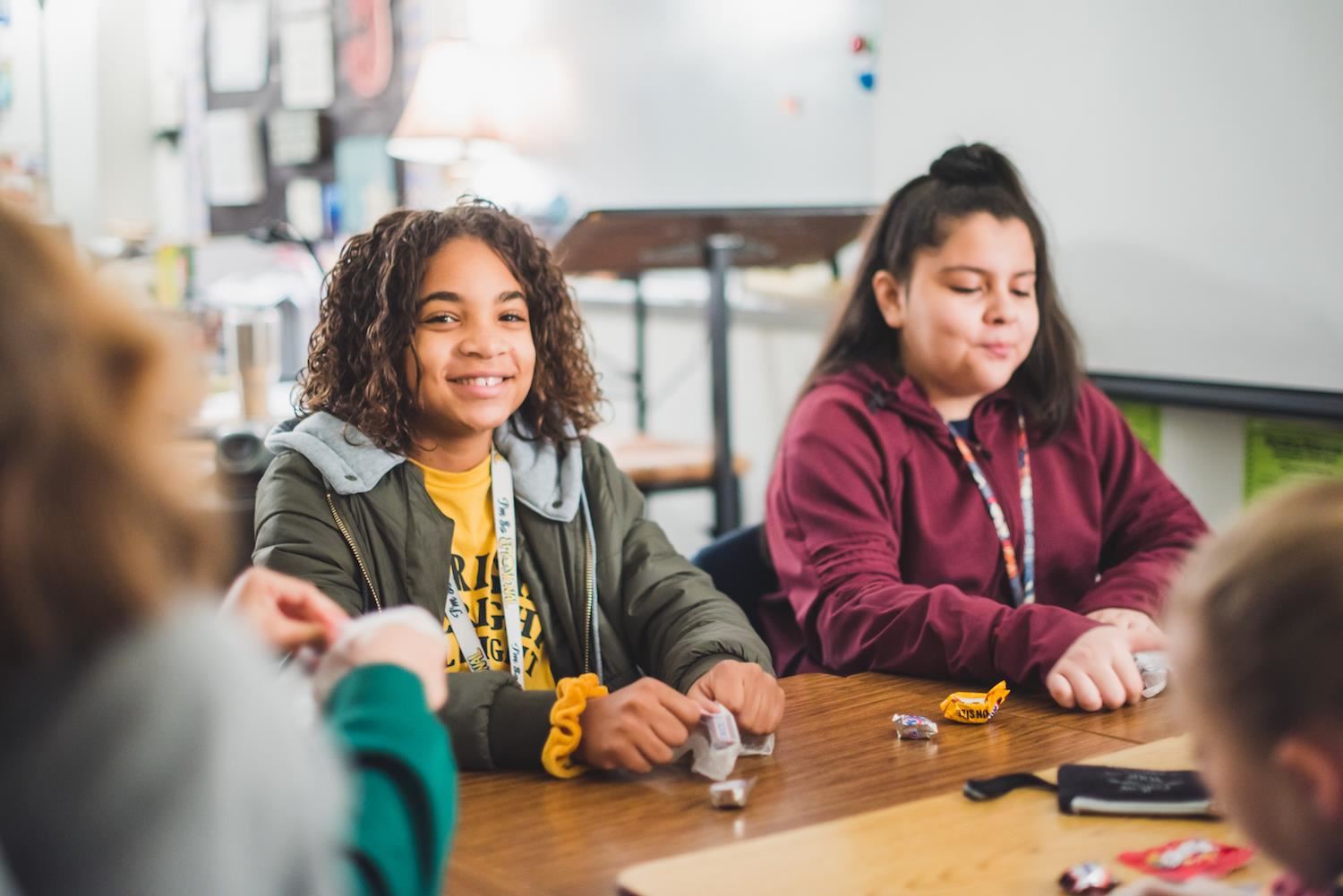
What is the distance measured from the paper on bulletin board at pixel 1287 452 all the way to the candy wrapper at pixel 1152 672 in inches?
41.7

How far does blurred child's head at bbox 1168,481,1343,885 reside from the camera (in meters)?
0.67

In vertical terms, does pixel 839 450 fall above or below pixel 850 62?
below

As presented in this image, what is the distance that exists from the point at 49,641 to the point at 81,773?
6 cm

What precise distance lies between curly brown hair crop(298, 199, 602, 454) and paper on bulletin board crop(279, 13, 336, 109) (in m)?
5.16

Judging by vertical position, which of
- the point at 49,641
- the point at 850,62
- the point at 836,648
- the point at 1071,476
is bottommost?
the point at 836,648

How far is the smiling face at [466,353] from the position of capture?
1694 mm

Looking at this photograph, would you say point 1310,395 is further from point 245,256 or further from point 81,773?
point 245,256

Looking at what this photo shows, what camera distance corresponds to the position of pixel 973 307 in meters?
2.03

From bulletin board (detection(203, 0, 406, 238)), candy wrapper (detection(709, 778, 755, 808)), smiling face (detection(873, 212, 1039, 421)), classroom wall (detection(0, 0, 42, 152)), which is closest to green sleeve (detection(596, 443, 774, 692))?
candy wrapper (detection(709, 778, 755, 808))

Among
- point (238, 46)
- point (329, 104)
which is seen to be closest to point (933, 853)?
point (329, 104)

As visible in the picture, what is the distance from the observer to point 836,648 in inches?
71.5

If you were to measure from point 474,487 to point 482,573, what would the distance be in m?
0.10

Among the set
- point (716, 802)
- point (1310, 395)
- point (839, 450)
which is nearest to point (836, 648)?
point (839, 450)

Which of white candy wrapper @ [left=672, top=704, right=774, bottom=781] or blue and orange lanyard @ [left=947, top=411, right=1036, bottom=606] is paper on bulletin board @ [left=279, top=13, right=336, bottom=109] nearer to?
blue and orange lanyard @ [left=947, top=411, right=1036, bottom=606]
